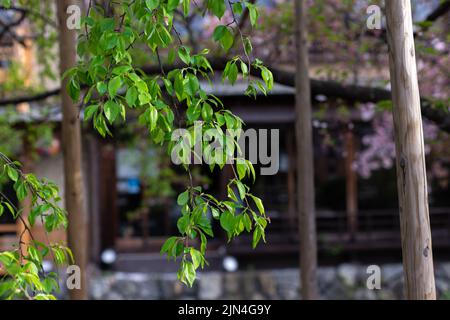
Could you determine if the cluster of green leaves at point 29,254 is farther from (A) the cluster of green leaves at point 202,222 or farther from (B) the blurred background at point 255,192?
(B) the blurred background at point 255,192

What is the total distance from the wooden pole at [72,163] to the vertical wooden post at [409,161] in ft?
9.51

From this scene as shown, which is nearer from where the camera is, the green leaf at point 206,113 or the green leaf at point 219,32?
the green leaf at point 206,113

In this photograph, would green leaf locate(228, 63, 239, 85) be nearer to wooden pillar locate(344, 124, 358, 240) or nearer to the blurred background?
the blurred background

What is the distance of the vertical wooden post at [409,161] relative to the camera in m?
2.93

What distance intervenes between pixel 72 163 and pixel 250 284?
5917mm

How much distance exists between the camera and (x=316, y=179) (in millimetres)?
11883

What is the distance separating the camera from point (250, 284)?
413 inches

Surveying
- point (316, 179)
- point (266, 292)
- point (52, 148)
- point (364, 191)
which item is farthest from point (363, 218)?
point (52, 148)

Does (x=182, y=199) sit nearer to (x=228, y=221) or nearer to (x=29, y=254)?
(x=228, y=221)

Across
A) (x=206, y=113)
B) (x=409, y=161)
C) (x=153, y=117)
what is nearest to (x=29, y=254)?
(x=153, y=117)

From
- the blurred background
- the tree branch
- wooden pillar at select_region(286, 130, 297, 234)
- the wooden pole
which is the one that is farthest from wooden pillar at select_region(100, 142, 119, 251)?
the wooden pole

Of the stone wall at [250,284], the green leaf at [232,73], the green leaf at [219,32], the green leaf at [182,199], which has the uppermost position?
the green leaf at [219,32]

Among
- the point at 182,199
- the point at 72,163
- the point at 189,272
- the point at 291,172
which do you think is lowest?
the point at 189,272

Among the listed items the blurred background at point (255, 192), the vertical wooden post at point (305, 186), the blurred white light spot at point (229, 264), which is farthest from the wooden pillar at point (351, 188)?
the vertical wooden post at point (305, 186)
